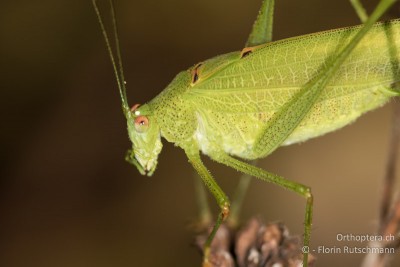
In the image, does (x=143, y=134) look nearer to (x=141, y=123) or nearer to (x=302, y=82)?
(x=141, y=123)

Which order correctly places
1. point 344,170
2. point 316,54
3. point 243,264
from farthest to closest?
point 344,170
point 316,54
point 243,264

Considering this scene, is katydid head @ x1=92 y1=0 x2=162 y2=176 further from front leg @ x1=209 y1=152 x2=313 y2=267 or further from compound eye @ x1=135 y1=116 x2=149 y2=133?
→ front leg @ x1=209 y1=152 x2=313 y2=267

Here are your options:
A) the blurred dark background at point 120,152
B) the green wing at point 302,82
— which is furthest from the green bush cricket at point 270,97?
the blurred dark background at point 120,152

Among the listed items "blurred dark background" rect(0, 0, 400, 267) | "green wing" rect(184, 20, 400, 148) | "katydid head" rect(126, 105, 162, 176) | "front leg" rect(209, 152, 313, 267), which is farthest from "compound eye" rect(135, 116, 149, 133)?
"blurred dark background" rect(0, 0, 400, 267)

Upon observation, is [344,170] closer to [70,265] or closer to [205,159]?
[205,159]

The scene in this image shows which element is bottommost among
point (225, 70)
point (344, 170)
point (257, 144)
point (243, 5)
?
point (257, 144)

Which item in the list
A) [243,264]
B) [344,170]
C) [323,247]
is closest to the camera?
[243,264]

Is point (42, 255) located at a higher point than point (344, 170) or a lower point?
lower

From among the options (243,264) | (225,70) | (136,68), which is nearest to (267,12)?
(225,70)
